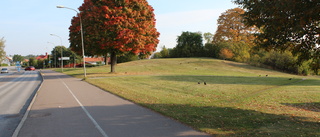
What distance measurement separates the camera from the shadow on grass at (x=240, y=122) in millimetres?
5660

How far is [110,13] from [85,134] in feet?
76.2

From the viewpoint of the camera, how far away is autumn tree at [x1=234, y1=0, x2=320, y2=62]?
5.97m

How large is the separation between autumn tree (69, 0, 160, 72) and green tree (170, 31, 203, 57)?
1675 inches

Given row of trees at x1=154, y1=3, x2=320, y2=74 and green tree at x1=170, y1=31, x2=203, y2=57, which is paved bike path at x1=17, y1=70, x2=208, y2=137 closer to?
row of trees at x1=154, y1=3, x2=320, y2=74

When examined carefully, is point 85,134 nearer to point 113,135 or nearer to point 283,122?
point 113,135

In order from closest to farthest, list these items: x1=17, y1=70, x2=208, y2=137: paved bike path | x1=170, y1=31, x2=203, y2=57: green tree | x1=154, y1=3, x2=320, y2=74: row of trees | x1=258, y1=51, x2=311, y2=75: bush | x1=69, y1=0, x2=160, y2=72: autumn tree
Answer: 1. x1=17, y1=70, x2=208, y2=137: paved bike path
2. x1=154, y1=3, x2=320, y2=74: row of trees
3. x1=69, y1=0, x2=160, y2=72: autumn tree
4. x1=258, y1=51, x2=311, y2=75: bush
5. x1=170, y1=31, x2=203, y2=57: green tree

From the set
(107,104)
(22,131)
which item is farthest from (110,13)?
(22,131)

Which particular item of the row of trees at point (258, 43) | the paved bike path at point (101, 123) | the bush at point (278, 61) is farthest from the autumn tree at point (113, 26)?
the bush at point (278, 61)

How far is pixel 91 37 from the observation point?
28359mm

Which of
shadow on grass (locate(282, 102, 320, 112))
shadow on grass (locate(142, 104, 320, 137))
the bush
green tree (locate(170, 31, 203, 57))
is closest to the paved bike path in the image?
shadow on grass (locate(142, 104, 320, 137))

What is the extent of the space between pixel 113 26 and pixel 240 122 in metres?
23.0

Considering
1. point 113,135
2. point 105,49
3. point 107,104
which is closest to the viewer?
point 113,135

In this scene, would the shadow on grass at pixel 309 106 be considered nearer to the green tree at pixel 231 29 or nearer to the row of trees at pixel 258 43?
the row of trees at pixel 258 43

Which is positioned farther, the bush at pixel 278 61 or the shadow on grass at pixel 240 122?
the bush at pixel 278 61
